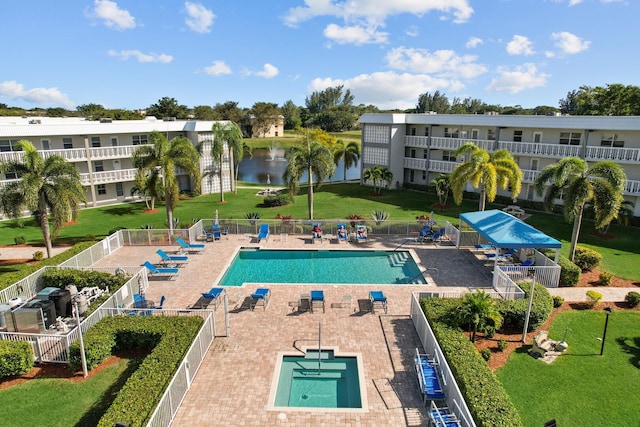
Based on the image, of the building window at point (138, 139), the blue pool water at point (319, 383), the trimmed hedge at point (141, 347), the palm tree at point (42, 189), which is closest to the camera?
the trimmed hedge at point (141, 347)

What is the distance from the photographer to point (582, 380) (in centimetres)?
1281

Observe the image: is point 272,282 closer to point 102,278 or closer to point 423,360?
point 102,278

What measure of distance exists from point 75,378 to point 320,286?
1060cm

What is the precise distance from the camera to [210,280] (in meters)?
20.3

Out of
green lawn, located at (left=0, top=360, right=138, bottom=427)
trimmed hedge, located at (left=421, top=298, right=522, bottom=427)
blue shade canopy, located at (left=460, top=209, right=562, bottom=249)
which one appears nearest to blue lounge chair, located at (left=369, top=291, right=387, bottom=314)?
trimmed hedge, located at (left=421, top=298, right=522, bottom=427)

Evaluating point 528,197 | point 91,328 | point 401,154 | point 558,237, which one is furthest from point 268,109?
point 91,328

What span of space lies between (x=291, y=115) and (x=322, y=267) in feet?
387

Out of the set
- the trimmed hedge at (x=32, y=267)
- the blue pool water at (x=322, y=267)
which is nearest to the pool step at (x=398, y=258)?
the blue pool water at (x=322, y=267)

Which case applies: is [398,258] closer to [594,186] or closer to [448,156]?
[594,186]

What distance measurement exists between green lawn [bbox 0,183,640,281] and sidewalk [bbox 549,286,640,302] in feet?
7.44

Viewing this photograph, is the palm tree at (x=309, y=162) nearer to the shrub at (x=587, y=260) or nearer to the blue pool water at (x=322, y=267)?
the blue pool water at (x=322, y=267)

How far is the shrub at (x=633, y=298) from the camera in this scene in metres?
17.6

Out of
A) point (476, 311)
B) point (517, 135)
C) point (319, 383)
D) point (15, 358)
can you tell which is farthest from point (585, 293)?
point (15, 358)

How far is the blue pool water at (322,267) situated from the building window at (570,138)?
2091cm
